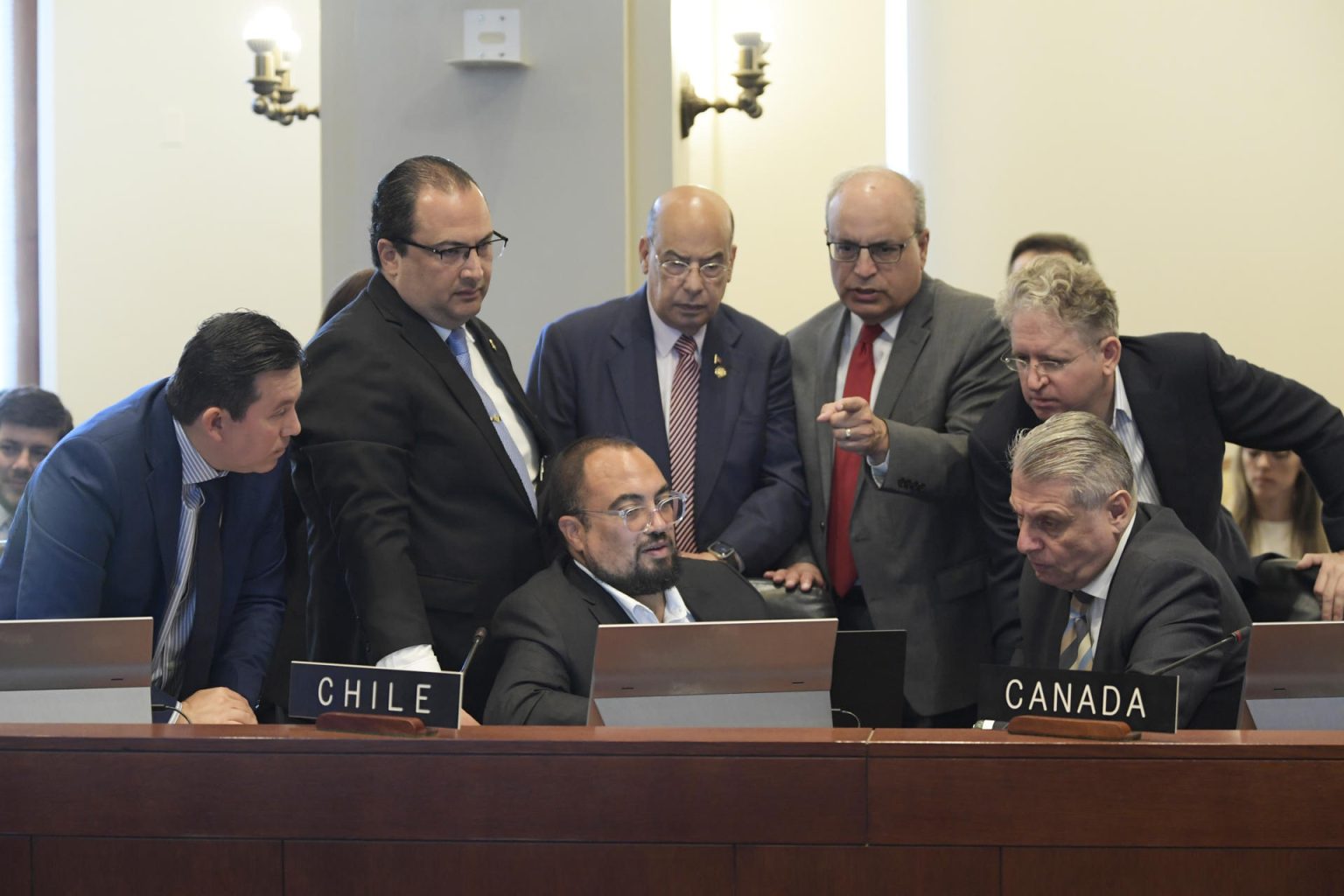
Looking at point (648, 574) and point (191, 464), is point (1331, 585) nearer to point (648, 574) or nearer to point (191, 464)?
point (648, 574)

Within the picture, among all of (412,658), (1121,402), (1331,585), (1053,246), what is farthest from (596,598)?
(1053,246)

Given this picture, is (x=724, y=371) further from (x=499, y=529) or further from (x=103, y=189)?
(x=103, y=189)

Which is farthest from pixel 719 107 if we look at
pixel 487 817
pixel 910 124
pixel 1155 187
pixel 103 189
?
pixel 487 817

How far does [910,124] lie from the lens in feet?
20.3

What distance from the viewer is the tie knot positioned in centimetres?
303

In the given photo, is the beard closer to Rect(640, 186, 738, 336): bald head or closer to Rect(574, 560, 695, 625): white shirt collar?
Rect(574, 560, 695, 625): white shirt collar

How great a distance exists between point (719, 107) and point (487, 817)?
3747 mm

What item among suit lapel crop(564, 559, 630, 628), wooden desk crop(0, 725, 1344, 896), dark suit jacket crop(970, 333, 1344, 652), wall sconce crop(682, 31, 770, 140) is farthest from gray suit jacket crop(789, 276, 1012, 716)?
wall sconce crop(682, 31, 770, 140)

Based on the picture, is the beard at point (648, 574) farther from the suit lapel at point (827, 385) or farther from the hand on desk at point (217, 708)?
the hand on desk at point (217, 708)

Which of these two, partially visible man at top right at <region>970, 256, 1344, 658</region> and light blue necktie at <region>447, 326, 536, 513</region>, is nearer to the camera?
partially visible man at top right at <region>970, 256, 1344, 658</region>

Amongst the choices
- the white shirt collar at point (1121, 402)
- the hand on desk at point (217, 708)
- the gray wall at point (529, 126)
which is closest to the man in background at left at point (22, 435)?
the gray wall at point (529, 126)

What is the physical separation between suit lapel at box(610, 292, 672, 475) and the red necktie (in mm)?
364

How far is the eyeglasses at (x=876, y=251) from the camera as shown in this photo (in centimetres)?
330

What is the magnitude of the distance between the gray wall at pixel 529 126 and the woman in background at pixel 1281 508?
5.96 feet
